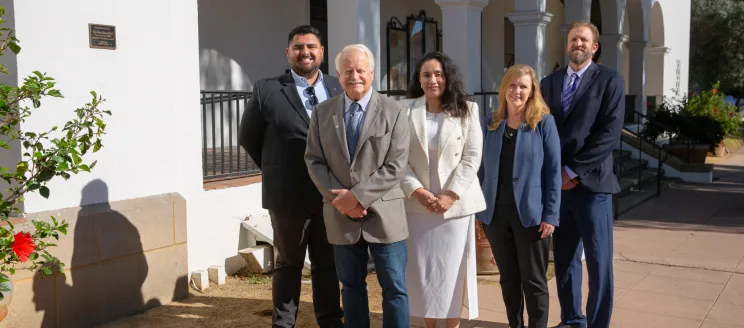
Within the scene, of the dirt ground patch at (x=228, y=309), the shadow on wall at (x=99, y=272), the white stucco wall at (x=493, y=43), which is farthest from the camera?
the white stucco wall at (x=493, y=43)

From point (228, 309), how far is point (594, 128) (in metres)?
2.73

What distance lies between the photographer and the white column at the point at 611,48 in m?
14.9

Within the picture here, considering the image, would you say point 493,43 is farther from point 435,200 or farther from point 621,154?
point 435,200

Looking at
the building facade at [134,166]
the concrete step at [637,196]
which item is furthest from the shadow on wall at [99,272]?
the concrete step at [637,196]

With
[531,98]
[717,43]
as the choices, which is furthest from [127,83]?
[717,43]

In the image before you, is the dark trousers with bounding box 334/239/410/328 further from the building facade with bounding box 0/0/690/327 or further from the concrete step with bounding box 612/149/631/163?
the concrete step with bounding box 612/149/631/163

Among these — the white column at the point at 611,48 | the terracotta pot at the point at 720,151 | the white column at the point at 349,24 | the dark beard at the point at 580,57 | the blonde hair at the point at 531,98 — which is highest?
the white column at the point at 611,48

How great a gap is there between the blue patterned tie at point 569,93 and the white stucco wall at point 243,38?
5785 mm

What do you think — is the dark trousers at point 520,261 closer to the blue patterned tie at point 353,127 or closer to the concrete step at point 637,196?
the blue patterned tie at point 353,127

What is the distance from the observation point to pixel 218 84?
9289 mm

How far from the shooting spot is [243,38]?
969 cm

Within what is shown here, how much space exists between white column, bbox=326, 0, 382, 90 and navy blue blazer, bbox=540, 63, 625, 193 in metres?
2.81

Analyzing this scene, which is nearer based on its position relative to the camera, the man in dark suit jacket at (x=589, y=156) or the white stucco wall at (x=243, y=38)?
Answer: the man in dark suit jacket at (x=589, y=156)

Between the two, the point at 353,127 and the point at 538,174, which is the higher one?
the point at 353,127
